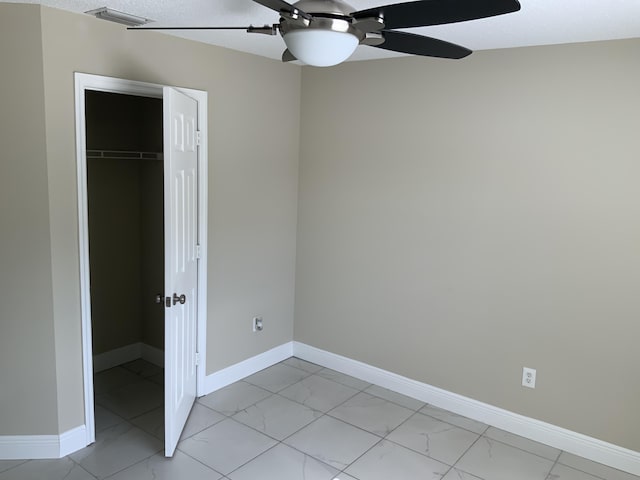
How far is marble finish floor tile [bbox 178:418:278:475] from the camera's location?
2.89 meters

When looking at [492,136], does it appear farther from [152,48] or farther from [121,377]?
[121,377]

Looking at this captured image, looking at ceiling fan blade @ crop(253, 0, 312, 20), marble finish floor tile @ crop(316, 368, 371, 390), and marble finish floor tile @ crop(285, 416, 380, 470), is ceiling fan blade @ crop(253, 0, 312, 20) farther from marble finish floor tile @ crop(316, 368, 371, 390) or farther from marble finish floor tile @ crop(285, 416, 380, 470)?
marble finish floor tile @ crop(316, 368, 371, 390)

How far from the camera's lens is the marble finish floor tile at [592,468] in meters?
2.89

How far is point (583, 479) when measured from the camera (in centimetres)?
285

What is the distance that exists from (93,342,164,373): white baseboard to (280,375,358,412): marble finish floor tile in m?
1.11

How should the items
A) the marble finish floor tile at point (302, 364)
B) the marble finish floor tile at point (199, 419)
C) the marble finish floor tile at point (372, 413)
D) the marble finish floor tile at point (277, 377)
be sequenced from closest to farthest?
the marble finish floor tile at point (199, 419) → the marble finish floor tile at point (372, 413) → the marble finish floor tile at point (277, 377) → the marble finish floor tile at point (302, 364)

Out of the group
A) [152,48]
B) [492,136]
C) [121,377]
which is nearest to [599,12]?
[492,136]

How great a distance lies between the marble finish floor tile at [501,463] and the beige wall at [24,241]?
7.69 ft

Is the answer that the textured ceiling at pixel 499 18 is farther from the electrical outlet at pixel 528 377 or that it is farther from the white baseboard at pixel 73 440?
the white baseboard at pixel 73 440

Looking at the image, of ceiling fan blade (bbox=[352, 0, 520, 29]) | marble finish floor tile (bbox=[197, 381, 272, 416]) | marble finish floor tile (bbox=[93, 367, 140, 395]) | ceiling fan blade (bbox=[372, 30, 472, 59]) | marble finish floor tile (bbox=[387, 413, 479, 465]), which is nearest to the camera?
ceiling fan blade (bbox=[352, 0, 520, 29])

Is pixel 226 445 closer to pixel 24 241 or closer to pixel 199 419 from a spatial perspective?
pixel 199 419

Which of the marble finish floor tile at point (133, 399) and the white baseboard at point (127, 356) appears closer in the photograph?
the marble finish floor tile at point (133, 399)

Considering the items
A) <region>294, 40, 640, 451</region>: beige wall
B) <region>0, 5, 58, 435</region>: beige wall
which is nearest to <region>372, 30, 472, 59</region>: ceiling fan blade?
<region>294, 40, 640, 451</region>: beige wall

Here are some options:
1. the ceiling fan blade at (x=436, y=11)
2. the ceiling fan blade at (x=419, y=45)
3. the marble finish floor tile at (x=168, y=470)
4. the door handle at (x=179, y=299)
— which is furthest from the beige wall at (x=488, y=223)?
the ceiling fan blade at (x=436, y=11)
